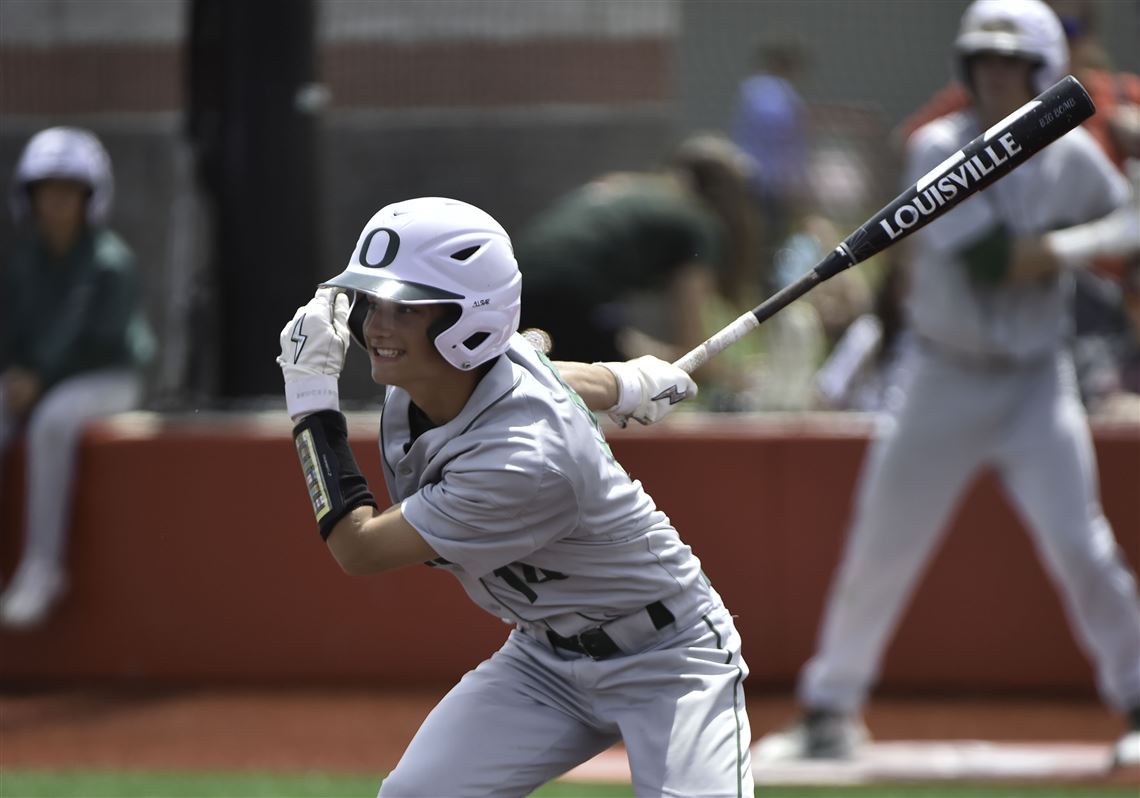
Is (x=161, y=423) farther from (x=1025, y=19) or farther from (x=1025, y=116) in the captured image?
(x=1025, y=116)

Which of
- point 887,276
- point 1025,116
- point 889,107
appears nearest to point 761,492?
point 887,276

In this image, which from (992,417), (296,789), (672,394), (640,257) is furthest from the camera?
(640,257)

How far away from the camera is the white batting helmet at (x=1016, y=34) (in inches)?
223

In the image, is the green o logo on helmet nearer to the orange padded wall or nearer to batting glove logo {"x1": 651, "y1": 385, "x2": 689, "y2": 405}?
batting glove logo {"x1": 651, "y1": 385, "x2": 689, "y2": 405}

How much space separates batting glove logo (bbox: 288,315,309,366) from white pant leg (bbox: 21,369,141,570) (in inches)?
156

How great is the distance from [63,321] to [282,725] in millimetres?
1925

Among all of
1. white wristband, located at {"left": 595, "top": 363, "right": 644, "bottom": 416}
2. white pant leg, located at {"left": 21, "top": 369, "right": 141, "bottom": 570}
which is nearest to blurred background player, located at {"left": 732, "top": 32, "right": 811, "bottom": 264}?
white pant leg, located at {"left": 21, "top": 369, "right": 141, "bottom": 570}

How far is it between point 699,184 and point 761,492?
1371 mm

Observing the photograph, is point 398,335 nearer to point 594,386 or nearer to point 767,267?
point 594,386

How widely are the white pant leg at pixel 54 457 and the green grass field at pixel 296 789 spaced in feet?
4.71

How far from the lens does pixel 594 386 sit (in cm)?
407

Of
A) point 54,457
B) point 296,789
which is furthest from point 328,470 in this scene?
point 54,457

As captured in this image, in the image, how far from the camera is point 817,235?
27.2 ft

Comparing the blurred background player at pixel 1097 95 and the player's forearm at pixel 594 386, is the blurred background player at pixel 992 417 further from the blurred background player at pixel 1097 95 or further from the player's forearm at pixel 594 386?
the player's forearm at pixel 594 386
